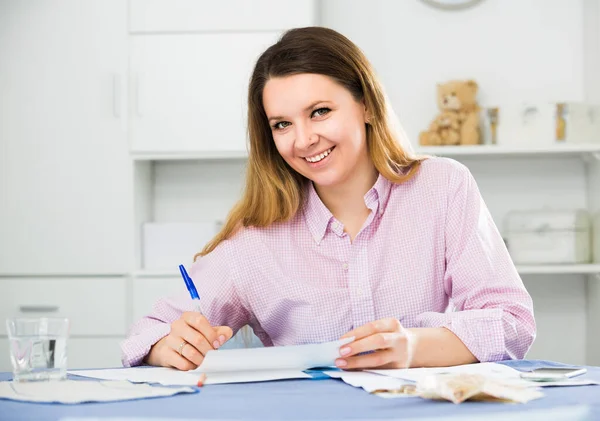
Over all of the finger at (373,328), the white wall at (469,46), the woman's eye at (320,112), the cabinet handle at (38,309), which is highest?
the white wall at (469,46)

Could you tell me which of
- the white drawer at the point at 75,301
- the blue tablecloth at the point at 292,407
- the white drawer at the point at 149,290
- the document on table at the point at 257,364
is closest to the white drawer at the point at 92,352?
the white drawer at the point at 75,301

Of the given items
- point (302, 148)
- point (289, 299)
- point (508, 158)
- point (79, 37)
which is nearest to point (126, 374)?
point (289, 299)

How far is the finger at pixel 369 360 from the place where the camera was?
4.36 feet

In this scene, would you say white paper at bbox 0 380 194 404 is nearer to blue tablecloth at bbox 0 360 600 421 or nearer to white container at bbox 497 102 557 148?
blue tablecloth at bbox 0 360 600 421

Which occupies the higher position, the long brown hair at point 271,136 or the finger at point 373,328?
the long brown hair at point 271,136

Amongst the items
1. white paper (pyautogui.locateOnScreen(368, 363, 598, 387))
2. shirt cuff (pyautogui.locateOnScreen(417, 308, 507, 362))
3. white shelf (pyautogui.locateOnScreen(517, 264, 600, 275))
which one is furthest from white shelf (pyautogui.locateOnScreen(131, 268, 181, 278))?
white paper (pyautogui.locateOnScreen(368, 363, 598, 387))

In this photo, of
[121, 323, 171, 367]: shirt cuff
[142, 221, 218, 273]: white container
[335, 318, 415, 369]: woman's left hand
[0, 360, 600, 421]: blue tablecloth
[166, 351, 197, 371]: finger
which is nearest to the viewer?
[0, 360, 600, 421]: blue tablecloth

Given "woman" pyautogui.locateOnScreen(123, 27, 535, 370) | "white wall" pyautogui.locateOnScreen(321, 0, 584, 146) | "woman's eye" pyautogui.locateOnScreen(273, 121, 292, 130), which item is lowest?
"woman" pyautogui.locateOnScreen(123, 27, 535, 370)

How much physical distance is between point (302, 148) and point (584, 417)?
2.93ft

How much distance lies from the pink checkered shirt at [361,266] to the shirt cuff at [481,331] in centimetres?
12

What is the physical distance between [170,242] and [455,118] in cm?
119

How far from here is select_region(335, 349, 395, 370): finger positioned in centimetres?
133

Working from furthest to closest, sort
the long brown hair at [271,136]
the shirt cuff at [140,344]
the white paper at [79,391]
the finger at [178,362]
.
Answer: the long brown hair at [271,136], the shirt cuff at [140,344], the finger at [178,362], the white paper at [79,391]

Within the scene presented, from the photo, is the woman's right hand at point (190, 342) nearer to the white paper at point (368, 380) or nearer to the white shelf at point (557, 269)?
the white paper at point (368, 380)
